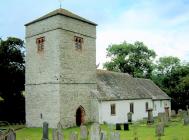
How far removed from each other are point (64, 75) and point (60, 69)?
816mm

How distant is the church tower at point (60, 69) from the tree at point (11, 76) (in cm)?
474

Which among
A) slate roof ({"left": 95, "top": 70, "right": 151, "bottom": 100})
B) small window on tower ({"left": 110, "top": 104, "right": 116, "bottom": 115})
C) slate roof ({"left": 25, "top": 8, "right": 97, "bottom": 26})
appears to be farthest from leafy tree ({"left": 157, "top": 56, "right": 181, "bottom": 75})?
slate roof ({"left": 25, "top": 8, "right": 97, "bottom": 26})

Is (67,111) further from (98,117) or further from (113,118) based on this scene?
(113,118)

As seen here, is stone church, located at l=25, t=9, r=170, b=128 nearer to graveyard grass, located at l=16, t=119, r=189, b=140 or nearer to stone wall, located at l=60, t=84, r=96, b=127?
stone wall, located at l=60, t=84, r=96, b=127

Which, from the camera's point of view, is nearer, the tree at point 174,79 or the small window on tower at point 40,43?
the small window on tower at point 40,43

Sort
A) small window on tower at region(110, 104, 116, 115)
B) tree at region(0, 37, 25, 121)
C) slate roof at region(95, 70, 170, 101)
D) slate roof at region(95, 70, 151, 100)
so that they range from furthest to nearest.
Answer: tree at region(0, 37, 25, 121) → slate roof at region(95, 70, 151, 100) → slate roof at region(95, 70, 170, 101) → small window on tower at region(110, 104, 116, 115)

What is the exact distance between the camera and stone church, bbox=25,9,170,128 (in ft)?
93.2

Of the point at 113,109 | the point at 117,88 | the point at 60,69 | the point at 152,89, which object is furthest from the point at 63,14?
the point at 152,89

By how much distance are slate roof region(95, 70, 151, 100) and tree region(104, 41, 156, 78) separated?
19790 millimetres

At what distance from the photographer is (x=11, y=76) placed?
3538 centimetres

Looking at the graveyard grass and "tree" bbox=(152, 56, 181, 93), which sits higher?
"tree" bbox=(152, 56, 181, 93)

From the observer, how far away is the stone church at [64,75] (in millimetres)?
28422

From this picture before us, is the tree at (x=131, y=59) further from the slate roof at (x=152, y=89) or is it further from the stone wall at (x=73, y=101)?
the stone wall at (x=73, y=101)

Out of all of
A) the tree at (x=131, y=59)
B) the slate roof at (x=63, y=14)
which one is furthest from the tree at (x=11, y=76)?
the tree at (x=131, y=59)
